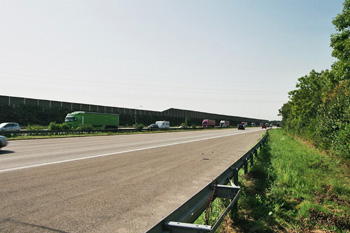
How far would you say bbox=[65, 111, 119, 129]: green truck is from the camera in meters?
43.3

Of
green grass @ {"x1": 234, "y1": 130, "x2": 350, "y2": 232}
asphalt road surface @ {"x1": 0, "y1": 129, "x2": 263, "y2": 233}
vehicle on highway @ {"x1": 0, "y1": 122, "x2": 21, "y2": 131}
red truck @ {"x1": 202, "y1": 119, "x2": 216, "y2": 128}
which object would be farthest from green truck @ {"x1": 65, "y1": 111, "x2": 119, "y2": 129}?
green grass @ {"x1": 234, "y1": 130, "x2": 350, "y2": 232}

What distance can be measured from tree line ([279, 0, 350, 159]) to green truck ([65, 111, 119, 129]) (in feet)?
103

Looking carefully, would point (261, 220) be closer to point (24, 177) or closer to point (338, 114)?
point (24, 177)

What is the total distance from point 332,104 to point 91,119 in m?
38.8

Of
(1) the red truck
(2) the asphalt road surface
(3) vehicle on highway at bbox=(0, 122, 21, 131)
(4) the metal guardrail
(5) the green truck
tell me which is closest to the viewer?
(4) the metal guardrail

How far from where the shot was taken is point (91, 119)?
4519cm

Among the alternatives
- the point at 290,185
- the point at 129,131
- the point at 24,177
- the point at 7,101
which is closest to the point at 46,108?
the point at 7,101

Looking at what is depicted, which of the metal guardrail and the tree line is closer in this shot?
the metal guardrail

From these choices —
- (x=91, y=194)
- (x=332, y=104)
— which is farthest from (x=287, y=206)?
(x=332, y=104)

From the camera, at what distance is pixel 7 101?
50469 millimetres

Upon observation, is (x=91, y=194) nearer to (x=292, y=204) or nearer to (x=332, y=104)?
(x=292, y=204)

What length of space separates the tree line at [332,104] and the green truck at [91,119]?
31.3 metres

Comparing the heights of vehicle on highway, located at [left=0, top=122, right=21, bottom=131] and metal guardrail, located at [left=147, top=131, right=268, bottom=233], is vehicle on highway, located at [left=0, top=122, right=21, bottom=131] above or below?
above

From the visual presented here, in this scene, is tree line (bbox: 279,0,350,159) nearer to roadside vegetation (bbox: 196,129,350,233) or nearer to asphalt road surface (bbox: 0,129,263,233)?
roadside vegetation (bbox: 196,129,350,233)
